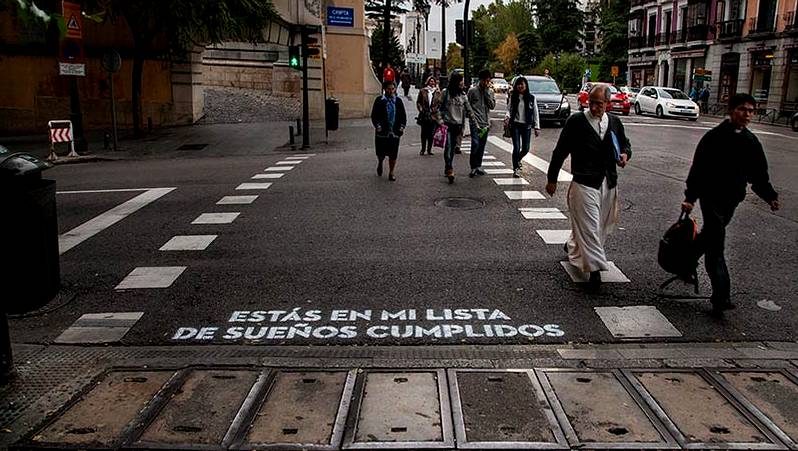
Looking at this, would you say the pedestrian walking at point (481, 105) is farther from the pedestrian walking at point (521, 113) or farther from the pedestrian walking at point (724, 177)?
the pedestrian walking at point (724, 177)

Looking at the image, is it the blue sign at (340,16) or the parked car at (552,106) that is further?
the parked car at (552,106)

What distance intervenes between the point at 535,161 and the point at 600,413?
11770 mm

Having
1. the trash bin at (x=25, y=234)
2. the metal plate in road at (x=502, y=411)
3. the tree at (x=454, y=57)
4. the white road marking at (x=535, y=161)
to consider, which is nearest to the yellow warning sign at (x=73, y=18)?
the white road marking at (x=535, y=161)

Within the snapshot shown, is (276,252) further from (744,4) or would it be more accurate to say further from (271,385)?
(744,4)

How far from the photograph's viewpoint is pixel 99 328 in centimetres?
562

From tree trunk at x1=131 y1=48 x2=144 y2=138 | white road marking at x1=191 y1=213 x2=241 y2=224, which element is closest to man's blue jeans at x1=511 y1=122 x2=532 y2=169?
white road marking at x1=191 y1=213 x2=241 y2=224

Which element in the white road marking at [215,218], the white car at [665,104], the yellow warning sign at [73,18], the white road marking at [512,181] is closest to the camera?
the white road marking at [215,218]

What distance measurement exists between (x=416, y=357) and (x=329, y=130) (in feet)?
66.7

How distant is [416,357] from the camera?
4.87m

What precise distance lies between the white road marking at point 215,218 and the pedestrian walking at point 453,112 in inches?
171

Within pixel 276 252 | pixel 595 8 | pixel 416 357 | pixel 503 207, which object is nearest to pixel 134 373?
pixel 416 357

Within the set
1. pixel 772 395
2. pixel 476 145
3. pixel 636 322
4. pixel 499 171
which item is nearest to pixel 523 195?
pixel 476 145

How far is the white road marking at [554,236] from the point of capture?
816 centimetres

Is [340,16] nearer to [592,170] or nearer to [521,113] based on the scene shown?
[521,113]
